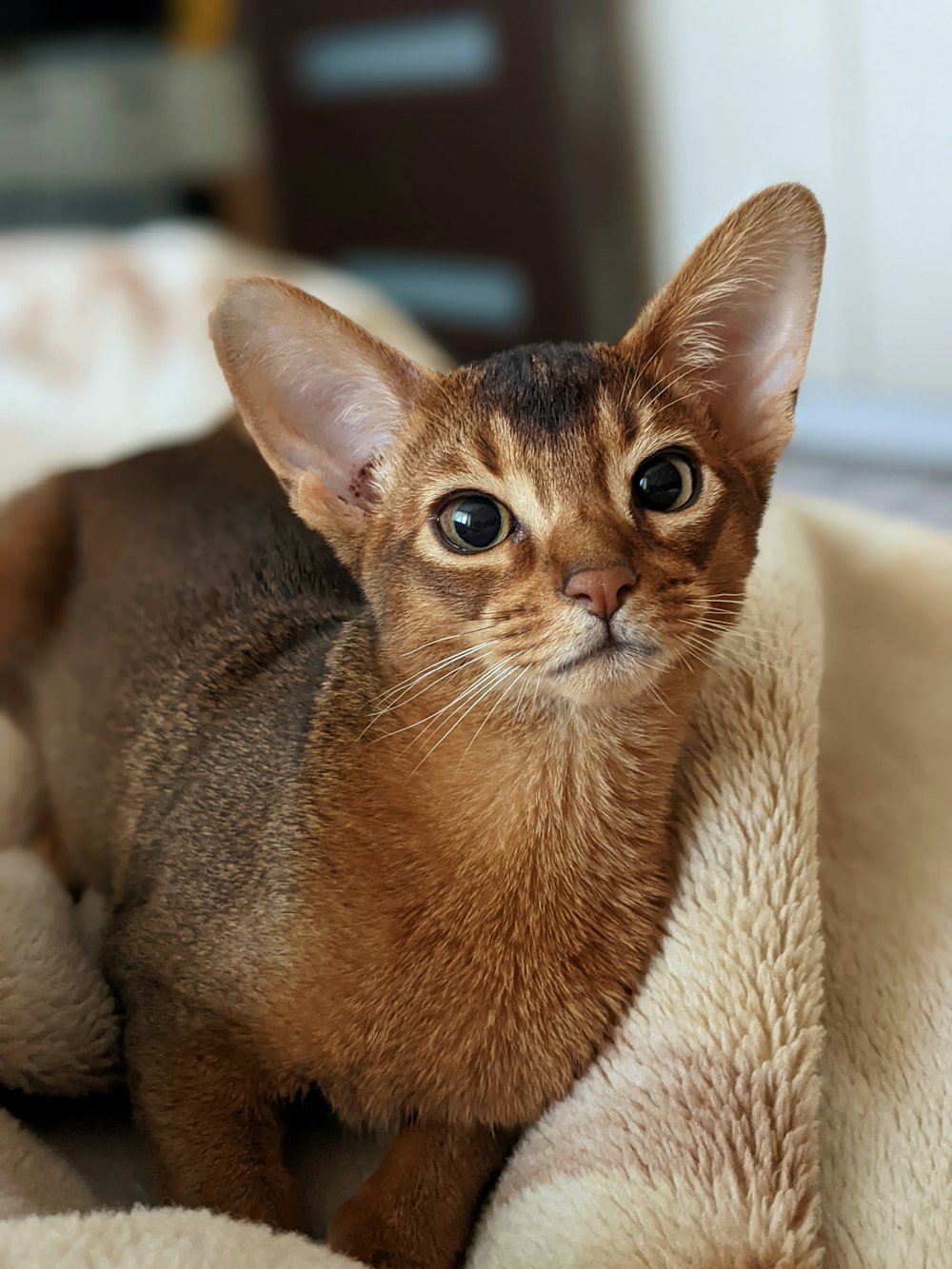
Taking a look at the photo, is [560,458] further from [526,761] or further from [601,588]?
[526,761]

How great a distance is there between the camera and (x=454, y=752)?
1.00 m

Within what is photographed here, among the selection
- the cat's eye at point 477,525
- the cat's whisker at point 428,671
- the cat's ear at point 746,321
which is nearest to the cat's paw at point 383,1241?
the cat's whisker at point 428,671

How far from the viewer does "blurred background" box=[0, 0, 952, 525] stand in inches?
97.1

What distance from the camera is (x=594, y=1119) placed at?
95 centimetres

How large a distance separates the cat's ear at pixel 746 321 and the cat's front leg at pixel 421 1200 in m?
0.63

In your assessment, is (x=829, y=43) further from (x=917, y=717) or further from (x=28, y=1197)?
(x=28, y=1197)

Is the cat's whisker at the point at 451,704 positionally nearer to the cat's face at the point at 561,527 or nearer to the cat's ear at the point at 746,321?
the cat's face at the point at 561,527

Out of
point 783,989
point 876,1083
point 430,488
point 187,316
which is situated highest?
point 430,488

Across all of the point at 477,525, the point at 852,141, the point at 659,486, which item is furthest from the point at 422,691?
the point at 852,141

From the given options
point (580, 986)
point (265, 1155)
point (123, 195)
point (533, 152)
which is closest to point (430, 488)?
point (580, 986)

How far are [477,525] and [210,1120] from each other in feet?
1.69

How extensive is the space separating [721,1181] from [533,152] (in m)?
3.17

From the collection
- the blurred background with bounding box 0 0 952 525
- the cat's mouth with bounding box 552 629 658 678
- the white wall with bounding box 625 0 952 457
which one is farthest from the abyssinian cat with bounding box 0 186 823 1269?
the white wall with bounding box 625 0 952 457

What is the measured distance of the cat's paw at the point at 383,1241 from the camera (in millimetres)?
923
